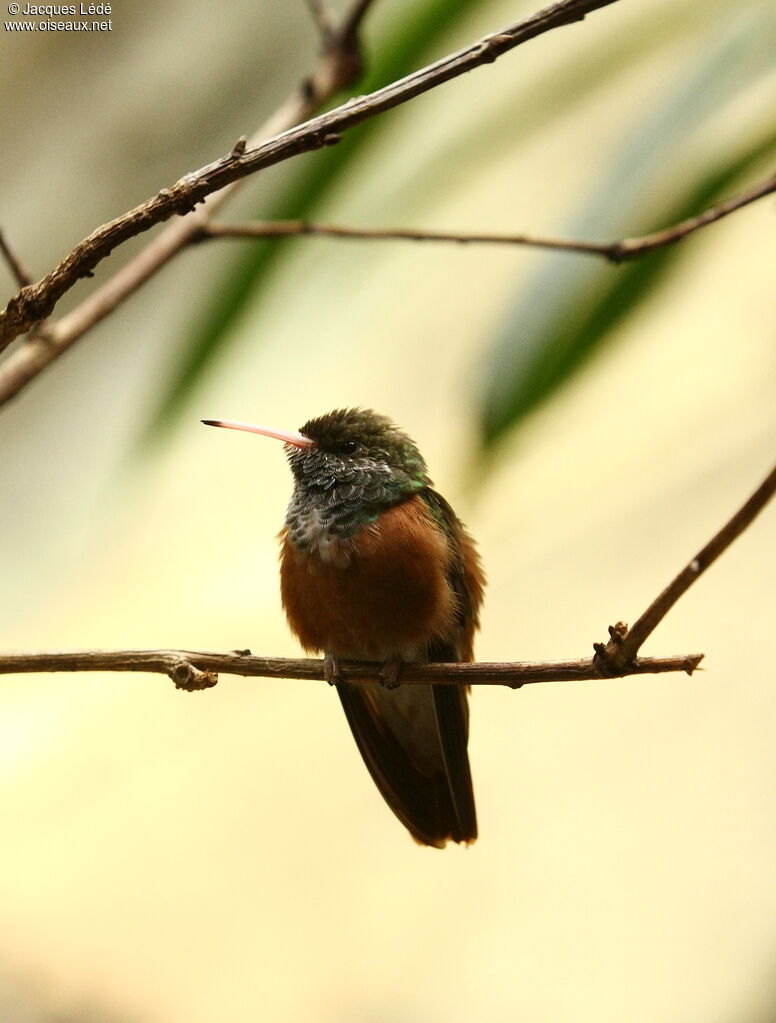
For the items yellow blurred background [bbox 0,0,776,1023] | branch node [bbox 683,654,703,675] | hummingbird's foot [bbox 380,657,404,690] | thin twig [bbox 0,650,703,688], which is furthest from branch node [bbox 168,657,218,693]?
yellow blurred background [bbox 0,0,776,1023]

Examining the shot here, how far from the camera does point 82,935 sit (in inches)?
154

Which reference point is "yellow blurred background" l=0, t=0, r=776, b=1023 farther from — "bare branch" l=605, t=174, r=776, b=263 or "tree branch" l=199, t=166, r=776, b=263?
"bare branch" l=605, t=174, r=776, b=263

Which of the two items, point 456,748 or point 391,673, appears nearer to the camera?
point 391,673

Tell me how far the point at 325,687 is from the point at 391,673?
2.69 m

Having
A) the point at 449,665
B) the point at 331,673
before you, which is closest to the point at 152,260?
the point at 331,673

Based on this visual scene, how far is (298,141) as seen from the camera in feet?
3.03

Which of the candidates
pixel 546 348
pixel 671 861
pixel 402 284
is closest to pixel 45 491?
pixel 402 284

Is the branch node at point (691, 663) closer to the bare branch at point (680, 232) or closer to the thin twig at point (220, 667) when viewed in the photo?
the thin twig at point (220, 667)

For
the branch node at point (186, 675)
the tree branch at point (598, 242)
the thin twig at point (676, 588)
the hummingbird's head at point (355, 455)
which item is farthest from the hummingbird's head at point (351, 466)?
the thin twig at point (676, 588)

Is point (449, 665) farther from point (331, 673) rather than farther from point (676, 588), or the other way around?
point (676, 588)

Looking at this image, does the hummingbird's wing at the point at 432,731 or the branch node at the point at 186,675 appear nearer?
the branch node at the point at 186,675

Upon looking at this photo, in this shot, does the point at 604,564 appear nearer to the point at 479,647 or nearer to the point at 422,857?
the point at 479,647

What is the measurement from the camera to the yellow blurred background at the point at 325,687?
3.72 meters

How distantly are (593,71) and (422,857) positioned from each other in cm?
307
